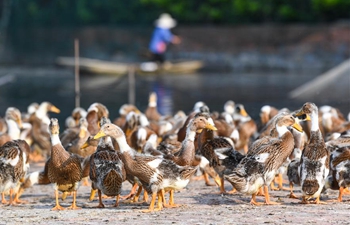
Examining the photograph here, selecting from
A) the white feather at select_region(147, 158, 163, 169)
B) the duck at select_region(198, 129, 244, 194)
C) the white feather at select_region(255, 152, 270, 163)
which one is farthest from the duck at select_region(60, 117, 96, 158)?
the white feather at select_region(255, 152, 270, 163)

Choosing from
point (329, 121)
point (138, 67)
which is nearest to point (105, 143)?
point (329, 121)

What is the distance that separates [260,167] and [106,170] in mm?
1986

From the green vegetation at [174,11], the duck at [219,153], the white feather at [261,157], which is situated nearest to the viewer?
the white feather at [261,157]

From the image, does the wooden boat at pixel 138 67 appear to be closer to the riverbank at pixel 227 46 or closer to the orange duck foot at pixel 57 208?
the riverbank at pixel 227 46

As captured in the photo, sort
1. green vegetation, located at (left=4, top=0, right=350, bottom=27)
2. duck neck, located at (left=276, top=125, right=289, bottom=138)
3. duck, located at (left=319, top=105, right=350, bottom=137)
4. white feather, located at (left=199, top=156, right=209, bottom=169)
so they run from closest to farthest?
duck neck, located at (left=276, top=125, right=289, bottom=138), white feather, located at (left=199, top=156, right=209, bottom=169), duck, located at (left=319, top=105, right=350, bottom=137), green vegetation, located at (left=4, top=0, right=350, bottom=27)

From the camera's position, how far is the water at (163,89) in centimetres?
2839

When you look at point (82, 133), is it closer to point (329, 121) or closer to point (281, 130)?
point (281, 130)

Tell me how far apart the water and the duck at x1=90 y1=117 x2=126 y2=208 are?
38.0 ft

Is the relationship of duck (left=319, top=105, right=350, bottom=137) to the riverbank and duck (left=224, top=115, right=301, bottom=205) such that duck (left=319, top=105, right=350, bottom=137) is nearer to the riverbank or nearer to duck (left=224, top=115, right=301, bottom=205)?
duck (left=224, top=115, right=301, bottom=205)

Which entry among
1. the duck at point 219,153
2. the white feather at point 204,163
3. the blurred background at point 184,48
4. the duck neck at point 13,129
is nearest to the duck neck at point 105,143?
the duck at point 219,153

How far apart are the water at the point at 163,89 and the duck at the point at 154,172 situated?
12141 millimetres

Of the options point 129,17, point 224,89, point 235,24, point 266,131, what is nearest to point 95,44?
point 129,17

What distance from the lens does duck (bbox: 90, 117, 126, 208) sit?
37.9 ft

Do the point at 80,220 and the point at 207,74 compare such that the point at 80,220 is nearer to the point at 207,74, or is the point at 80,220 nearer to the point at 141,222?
the point at 141,222
